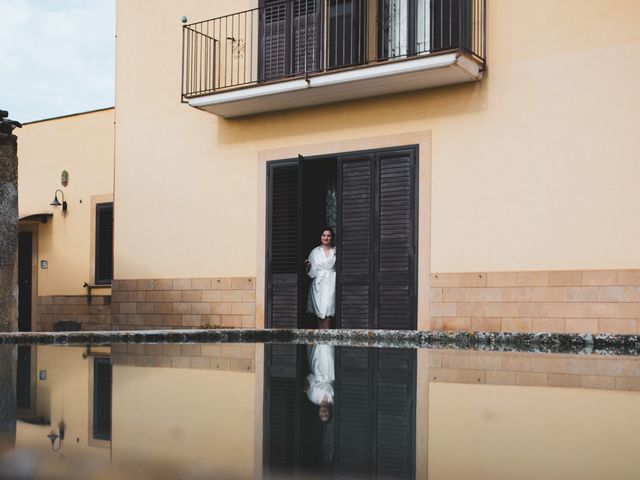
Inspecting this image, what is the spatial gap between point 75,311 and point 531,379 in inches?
563

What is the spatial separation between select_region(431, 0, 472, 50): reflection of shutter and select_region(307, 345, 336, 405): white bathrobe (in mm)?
4707

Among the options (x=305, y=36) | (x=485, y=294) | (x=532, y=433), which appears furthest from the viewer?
(x=305, y=36)

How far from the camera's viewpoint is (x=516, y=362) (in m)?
9.42

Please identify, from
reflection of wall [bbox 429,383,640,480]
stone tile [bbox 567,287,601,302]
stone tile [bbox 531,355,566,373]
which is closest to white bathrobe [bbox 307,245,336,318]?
stone tile [bbox 567,287,601,302]

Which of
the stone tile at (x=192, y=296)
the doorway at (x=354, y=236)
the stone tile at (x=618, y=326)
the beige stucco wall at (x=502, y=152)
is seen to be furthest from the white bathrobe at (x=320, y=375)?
the stone tile at (x=192, y=296)

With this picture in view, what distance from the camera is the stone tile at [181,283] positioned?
642 inches

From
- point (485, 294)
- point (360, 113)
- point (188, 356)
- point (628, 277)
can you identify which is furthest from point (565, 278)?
point (188, 356)

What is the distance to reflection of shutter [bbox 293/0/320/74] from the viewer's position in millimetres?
14584

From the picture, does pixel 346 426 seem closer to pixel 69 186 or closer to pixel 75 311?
pixel 75 311

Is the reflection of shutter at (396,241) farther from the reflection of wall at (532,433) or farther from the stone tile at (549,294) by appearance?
the reflection of wall at (532,433)

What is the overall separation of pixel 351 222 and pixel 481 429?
1006 cm

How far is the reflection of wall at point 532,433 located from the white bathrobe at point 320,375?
69 centimetres

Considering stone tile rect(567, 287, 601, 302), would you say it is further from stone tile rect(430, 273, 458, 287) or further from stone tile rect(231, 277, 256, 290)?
stone tile rect(231, 277, 256, 290)

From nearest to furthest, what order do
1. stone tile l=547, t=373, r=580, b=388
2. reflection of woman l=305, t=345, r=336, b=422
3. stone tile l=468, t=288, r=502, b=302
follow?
reflection of woman l=305, t=345, r=336, b=422, stone tile l=547, t=373, r=580, b=388, stone tile l=468, t=288, r=502, b=302
